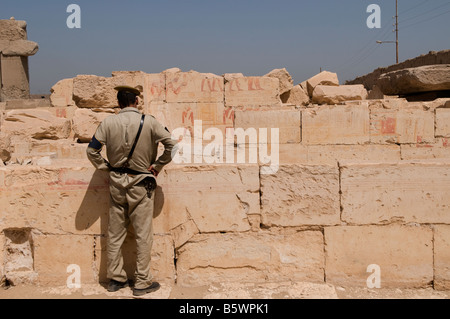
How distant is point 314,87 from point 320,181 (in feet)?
30.3

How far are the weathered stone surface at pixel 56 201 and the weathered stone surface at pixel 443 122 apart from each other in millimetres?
6162

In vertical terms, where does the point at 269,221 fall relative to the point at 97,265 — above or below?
above

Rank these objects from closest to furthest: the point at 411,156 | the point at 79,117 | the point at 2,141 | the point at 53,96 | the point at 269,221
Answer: the point at 269,221, the point at 2,141, the point at 411,156, the point at 79,117, the point at 53,96

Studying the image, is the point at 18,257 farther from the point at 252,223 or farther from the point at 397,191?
the point at 397,191

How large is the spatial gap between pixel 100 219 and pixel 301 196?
5.94 ft

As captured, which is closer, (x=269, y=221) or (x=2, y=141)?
(x=269, y=221)

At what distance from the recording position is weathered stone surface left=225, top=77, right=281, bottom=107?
9.80 metres

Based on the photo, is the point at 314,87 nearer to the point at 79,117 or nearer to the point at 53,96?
the point at 79,117

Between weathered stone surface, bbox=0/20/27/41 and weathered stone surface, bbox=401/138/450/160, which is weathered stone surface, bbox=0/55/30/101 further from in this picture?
weathered stone surface, bbox=401/138/450/160

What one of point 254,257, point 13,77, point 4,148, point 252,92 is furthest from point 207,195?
point 13,77

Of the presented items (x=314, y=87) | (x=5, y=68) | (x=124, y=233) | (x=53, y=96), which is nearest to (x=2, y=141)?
(x=124, y=233)

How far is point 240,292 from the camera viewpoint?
3.19 meters

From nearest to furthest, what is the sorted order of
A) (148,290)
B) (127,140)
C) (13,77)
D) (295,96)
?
1. (127,140)
2. (148,290)
3. (295,96)
4. (13,77)

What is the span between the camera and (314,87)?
11969 millimetres
